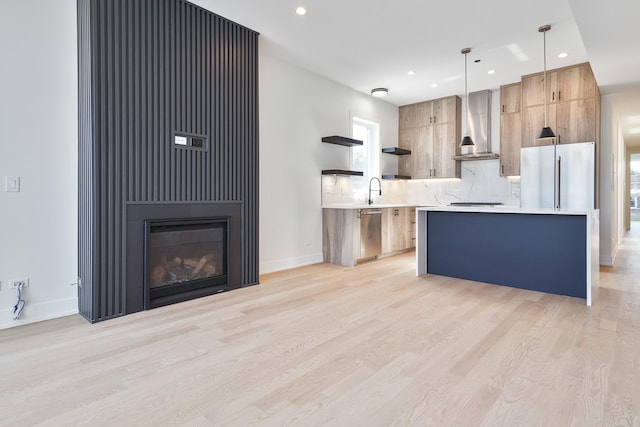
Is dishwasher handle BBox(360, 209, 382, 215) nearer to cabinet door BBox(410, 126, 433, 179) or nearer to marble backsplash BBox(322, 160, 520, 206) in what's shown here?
marble backsplash BBox(322, 160, 520, 206)

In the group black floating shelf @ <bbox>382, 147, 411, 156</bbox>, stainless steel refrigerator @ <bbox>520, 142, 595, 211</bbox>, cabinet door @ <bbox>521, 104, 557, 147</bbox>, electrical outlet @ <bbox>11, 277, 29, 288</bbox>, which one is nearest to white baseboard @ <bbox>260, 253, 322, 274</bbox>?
electrical outlet @ <bbox>11, 277, 29, 288</bbox>

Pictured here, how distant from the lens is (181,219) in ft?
11.3

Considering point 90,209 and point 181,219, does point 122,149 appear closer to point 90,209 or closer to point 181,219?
point 90,209

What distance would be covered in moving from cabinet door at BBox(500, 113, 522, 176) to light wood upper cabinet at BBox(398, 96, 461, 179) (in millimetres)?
825

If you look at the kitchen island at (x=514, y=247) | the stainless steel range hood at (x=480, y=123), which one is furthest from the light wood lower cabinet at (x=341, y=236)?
the stainless steel range hood at (x=480, y=123)

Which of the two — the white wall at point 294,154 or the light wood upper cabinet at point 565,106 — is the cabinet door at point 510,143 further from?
the white wall at point 294,154

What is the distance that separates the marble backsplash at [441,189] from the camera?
589cm

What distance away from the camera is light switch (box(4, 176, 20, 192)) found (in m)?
2.72

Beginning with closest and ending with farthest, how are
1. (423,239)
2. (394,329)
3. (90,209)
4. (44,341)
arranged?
(44,341) → (394,329) → (90,209) → (423,239)

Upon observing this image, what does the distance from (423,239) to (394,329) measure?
2.19 metres

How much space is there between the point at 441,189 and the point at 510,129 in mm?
1687

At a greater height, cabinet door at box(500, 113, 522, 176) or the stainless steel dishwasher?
cabinet door at box(500, 113, 522, 176)

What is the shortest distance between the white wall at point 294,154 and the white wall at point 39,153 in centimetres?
214

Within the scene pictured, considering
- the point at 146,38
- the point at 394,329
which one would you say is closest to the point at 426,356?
the point at 394,329
